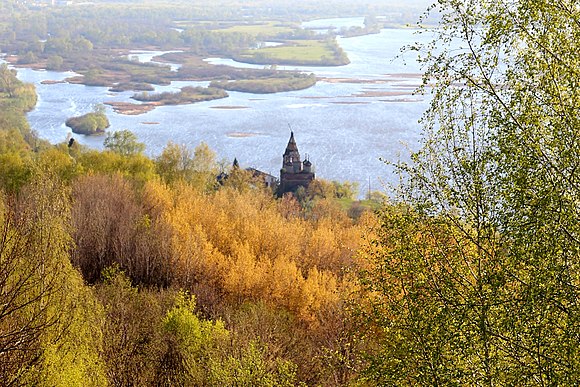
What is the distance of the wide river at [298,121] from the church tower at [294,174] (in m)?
2.93

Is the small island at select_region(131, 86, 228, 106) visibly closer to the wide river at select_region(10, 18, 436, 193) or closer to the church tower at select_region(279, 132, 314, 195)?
the wide river at select_region(10, 18, 436, 193)

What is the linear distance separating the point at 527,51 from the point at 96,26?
438 ft

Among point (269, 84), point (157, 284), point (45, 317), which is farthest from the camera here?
point (269, 84)

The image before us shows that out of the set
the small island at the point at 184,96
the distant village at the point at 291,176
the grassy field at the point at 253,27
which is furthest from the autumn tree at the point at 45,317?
the grassy field at the point at 253,27

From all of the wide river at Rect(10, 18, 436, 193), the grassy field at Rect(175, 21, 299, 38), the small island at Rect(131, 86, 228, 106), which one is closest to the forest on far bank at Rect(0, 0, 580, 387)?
the wide river at Rect(10, 18, 436, 193)

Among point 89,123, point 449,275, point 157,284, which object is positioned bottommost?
point 89,123

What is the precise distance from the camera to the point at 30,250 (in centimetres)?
988

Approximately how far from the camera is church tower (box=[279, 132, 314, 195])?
3406 centimetres

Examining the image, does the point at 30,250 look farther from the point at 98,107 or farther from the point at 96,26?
the point at 96,26

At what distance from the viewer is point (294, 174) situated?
112ft

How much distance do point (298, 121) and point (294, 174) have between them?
17.7 meters

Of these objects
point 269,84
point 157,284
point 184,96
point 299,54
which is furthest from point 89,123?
point 299,54

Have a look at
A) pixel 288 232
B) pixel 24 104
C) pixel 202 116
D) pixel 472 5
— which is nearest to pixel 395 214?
pixel 472 5

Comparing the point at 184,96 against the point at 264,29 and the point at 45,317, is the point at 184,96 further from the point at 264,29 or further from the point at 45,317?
the point at 264,29
